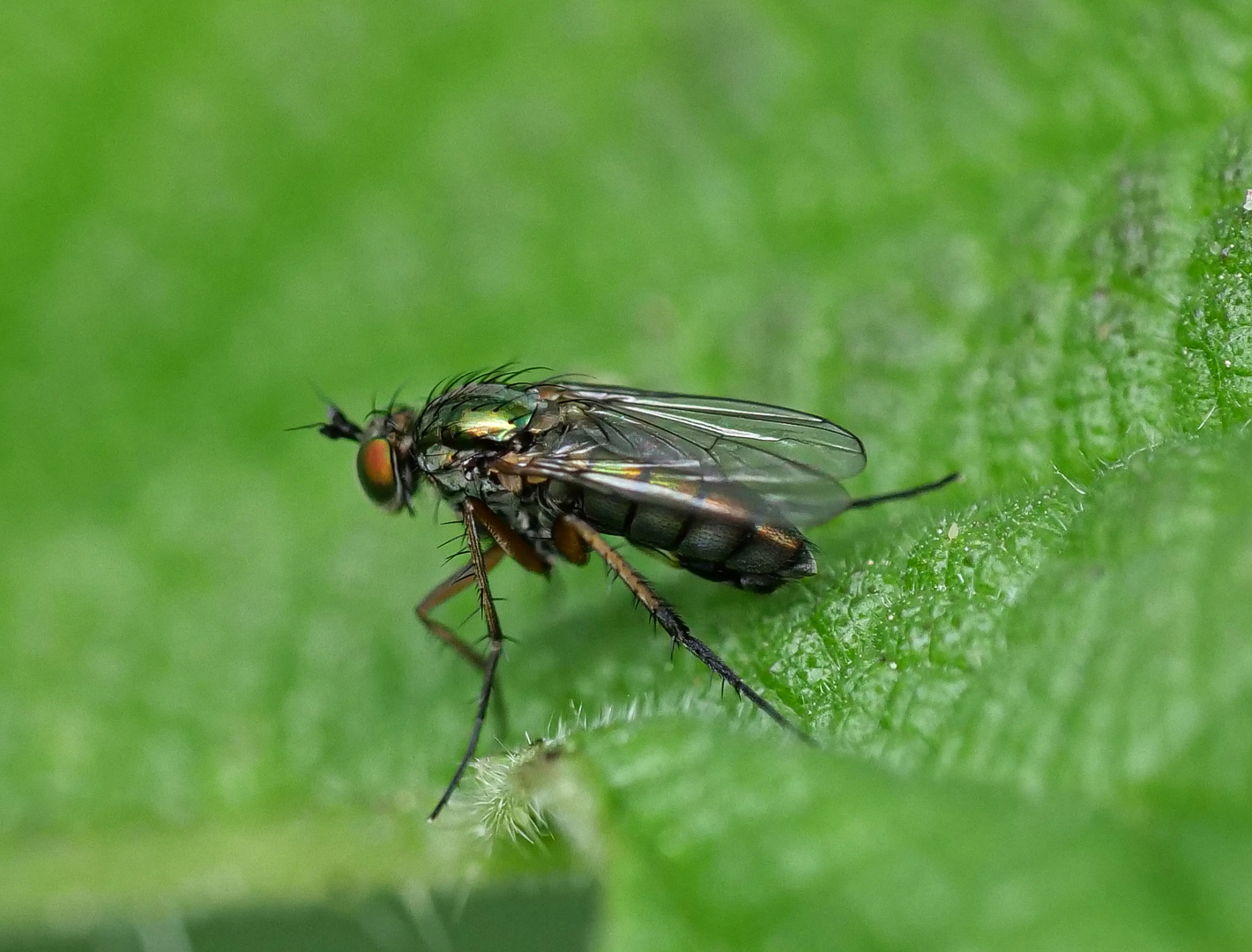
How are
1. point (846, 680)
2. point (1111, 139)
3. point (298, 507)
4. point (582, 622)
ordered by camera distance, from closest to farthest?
point (846, 680), point (1111, 139), point (582, 622), point (298, 507)

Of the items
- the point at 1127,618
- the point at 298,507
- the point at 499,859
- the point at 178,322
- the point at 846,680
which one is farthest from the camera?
the point at 178,322

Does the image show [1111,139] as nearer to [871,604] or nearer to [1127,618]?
[871,604]

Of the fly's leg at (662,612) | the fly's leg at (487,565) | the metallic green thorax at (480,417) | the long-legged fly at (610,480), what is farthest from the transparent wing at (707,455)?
the fly's leg at (487,565)

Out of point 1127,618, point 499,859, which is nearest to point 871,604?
point 1127,618

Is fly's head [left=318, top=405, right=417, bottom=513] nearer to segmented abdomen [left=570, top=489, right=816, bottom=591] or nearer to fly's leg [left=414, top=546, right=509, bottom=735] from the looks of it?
fly's leg [left=414, top=546, right=509, bottom=735]

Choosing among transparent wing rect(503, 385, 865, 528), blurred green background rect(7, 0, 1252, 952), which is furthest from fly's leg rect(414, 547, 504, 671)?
transparent wing rect(503, 385, 865, 528)

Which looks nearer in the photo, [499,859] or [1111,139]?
[499,859]

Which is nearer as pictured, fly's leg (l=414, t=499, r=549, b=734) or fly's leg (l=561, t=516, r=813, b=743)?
fly's leg (l=561, t=516, r=813, b=743)
